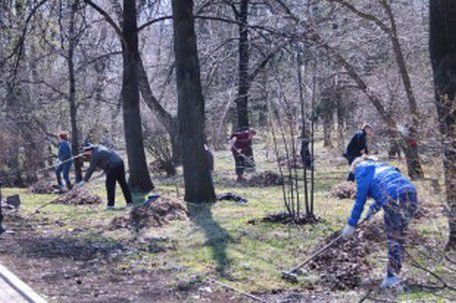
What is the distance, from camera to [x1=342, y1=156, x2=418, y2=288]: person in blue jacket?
608 cm

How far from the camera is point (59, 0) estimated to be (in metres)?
15.6

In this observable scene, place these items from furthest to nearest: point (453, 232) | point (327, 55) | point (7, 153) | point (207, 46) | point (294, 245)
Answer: point (7, 153) < point (207, 46) < point (327, 55) < point (294, 245) < point (453, 232)

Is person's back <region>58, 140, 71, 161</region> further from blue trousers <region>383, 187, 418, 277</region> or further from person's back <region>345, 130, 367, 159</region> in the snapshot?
blue trousers <region>383, 187, 418, 277</region>

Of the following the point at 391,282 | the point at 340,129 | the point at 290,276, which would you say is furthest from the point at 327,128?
the point at 391,282

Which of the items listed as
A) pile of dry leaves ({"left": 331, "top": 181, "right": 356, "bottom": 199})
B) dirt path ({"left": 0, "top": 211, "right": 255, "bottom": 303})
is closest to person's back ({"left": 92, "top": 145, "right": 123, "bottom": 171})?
dirt path ({"left": 0, "top": 211, "right": 255, "bottom": 303})

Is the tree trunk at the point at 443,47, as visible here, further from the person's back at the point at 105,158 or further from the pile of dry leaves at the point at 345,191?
the person's back at the point at 105,158

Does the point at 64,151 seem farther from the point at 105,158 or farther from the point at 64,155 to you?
the point at 105,158

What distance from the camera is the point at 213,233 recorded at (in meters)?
10.6

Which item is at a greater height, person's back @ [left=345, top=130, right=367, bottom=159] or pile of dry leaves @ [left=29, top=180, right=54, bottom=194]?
person's back @ [left=345, top=130, right=367, bottom=159]

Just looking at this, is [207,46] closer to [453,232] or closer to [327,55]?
[327,55]

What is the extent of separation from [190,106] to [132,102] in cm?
324

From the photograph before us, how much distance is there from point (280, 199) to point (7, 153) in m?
13.5

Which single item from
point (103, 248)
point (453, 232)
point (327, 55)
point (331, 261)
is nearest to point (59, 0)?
point (327, 55)

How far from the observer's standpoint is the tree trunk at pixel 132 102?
16.4 meters
